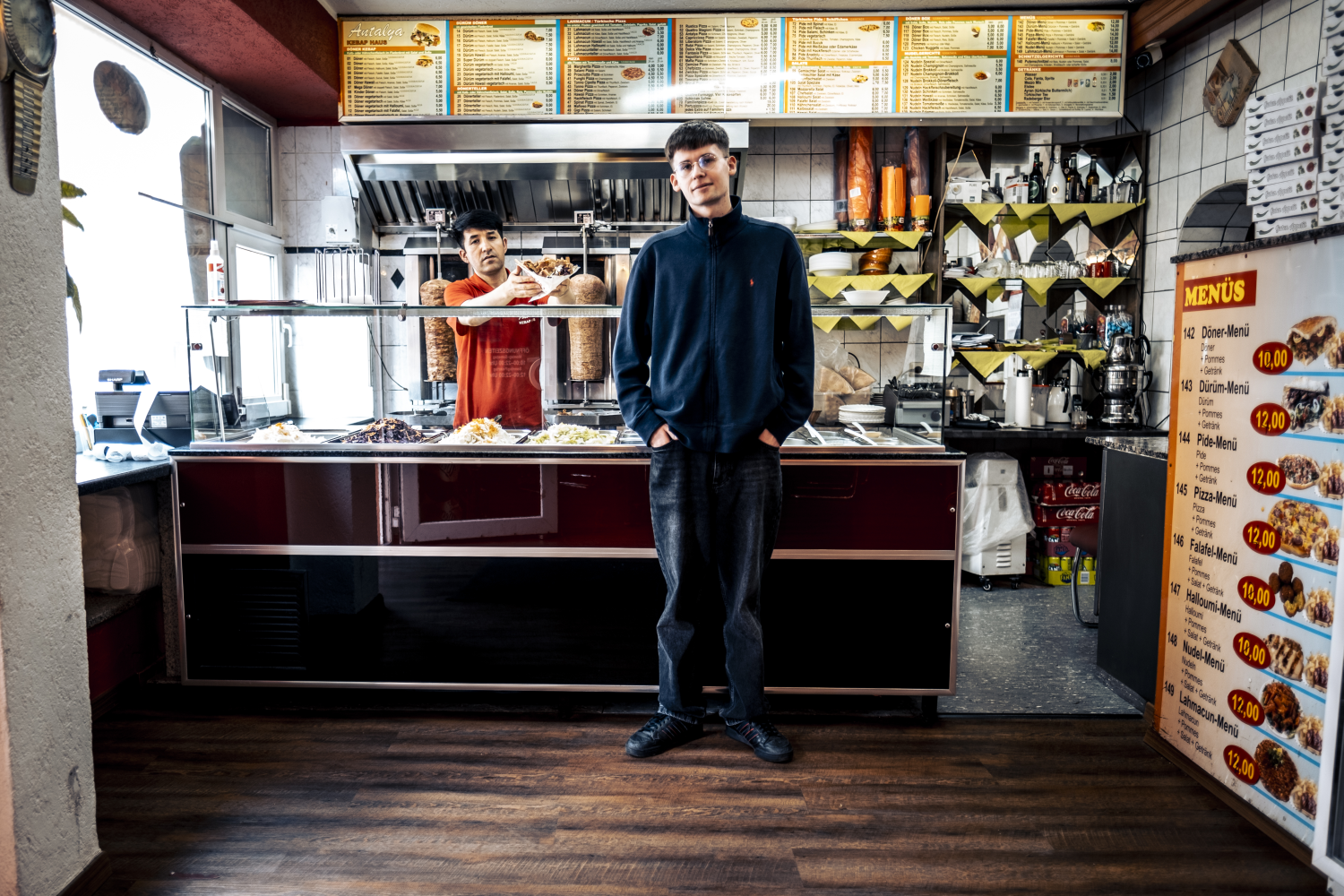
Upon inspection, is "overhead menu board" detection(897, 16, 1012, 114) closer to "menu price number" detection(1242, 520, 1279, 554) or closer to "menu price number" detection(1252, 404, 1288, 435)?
"menu price number" detection(1252, 404, 1288, 435)

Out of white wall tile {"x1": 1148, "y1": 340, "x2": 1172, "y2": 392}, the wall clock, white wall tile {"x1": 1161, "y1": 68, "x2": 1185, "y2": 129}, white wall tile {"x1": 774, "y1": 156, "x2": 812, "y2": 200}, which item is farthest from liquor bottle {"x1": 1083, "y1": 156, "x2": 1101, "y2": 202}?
the wall clock

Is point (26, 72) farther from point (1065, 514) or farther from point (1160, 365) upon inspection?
point (1160, 365)

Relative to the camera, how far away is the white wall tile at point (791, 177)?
4492 mm

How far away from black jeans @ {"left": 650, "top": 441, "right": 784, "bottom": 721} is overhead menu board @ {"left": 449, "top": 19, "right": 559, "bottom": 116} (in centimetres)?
264

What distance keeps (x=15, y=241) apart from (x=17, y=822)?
3.62 feet

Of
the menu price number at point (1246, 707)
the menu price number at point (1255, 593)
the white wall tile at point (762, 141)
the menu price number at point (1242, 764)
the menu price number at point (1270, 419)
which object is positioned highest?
the white wall tile at point (762, 141)

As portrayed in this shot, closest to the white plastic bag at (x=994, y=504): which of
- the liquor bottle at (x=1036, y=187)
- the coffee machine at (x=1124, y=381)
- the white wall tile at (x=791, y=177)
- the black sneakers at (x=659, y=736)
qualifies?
the coffee machine at (x=1124, y=381)

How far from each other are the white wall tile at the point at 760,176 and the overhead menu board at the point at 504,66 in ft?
3.87

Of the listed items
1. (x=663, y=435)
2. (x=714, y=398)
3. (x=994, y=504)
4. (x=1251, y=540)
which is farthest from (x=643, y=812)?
(x=994, y=504)

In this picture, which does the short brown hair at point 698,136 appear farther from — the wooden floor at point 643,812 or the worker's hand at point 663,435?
the wooden floor at point 643,812

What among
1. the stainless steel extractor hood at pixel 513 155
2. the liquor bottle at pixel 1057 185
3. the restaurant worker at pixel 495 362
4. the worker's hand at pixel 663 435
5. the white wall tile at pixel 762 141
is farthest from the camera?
the white wall tile at pixel 762 141

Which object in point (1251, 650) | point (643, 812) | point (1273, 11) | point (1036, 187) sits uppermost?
point (1273, 11)

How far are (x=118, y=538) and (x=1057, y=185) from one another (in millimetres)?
4711

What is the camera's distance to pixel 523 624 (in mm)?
2494
